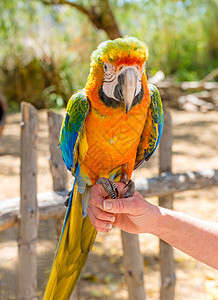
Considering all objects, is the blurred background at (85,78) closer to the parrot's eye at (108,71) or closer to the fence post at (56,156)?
the fence post at (56,156)

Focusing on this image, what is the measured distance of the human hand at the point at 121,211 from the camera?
1032 mm

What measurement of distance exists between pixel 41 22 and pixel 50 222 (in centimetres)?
641

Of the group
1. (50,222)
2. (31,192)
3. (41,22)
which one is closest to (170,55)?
(41,22)

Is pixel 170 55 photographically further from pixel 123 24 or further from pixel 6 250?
pixel 6 250

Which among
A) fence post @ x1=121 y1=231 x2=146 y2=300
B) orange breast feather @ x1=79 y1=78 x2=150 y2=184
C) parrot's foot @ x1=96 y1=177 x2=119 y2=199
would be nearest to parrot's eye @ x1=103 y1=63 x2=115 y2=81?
orange breast feather @ x1=79 y1=78 x2=150 y2=184

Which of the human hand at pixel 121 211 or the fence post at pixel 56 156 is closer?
the human hand at pixel 121 211

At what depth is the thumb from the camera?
102cm

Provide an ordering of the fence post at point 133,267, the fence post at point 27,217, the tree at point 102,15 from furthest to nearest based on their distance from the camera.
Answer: the tree at point 102,15 → the fence post at point 133,267 → the fence post at point 27,217

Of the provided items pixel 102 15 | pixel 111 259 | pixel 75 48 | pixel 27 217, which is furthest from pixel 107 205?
pixel 75 48

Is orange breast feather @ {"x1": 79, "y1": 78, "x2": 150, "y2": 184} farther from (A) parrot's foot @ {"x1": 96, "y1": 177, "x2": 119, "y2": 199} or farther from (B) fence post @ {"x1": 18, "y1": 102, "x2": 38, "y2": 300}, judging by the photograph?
(B) fence post @ {"x1": 18, "y1": 102, "x2": 38, "y2": 300}

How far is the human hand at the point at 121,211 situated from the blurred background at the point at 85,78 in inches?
32.8

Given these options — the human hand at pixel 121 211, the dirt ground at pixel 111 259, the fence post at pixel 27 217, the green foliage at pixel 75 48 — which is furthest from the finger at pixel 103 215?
the green foliage at pixel 75 48

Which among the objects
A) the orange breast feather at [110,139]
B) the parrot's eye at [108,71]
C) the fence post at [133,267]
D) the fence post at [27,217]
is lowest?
the fence post at [133,267]

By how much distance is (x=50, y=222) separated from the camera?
2639 mm
